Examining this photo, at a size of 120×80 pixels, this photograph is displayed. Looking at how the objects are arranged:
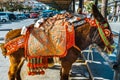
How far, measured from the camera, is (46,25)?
19.8 feet

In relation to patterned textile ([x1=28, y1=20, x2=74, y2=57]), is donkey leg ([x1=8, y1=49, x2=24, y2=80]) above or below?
below

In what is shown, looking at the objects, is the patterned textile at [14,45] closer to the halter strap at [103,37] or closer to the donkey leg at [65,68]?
the donkey leg at [65,68]

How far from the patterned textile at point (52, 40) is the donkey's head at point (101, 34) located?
41 centimetres

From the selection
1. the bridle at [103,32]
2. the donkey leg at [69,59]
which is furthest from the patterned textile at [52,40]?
the bridle at [103,32]

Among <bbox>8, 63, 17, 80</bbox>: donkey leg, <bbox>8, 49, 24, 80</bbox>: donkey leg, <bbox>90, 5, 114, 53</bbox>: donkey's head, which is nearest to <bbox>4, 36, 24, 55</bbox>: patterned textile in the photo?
<bbox>8, 49, 24, 80</bbox>: donkey leg

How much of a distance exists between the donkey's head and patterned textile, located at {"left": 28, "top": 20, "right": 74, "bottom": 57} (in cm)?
41

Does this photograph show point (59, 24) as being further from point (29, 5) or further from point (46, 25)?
point (29, 5)

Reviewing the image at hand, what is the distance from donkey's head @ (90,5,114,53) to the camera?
550 centimetres

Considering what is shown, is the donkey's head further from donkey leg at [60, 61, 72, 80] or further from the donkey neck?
donkey leg at [60, 61, 72, 80]

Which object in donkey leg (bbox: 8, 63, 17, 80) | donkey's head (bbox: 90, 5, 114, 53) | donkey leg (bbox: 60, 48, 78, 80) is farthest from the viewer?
donkey leg (bbox: 8, 63, 17, 80)

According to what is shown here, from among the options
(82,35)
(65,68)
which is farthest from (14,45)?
(82,35)

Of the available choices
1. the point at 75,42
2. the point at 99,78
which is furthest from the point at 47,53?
the point at 99,78

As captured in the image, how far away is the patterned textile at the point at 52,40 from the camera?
559 centimetres

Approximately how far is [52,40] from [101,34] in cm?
89
